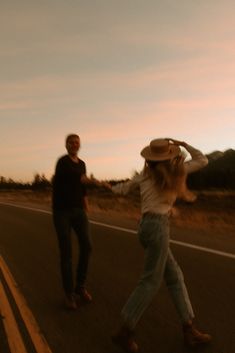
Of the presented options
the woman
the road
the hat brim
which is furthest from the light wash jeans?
the hat brim

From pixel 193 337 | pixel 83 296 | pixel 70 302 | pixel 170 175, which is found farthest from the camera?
pixel 83 296

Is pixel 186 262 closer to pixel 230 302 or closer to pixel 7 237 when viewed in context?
pixel 230 302

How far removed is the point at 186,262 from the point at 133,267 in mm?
921

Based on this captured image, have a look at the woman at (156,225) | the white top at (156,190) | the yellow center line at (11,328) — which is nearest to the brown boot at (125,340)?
the woman at (156,225)

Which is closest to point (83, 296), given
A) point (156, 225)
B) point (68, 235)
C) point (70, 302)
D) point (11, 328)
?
point (70, 302)

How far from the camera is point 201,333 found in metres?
6.11

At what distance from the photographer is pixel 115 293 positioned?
8.47 metres

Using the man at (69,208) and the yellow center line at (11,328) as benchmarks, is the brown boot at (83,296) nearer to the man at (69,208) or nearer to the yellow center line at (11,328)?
the man at (69,208)

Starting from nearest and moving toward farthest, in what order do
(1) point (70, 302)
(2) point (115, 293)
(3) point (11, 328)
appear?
1. (3) point (11, 328)
2. (1) point (70, 302)
3. (2) point (115, 293)

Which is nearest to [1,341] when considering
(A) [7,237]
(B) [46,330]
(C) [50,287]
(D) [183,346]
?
(B) [46,330]

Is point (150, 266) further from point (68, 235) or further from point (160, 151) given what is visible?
point (68, 235)

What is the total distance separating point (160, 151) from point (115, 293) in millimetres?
3162

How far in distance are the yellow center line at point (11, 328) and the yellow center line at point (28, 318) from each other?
0.40 feet

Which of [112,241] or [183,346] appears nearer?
[183,346]
